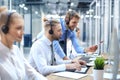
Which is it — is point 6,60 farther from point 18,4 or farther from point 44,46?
point 18,4

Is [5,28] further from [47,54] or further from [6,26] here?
[47,54]

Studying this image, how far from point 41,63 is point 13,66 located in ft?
1.96

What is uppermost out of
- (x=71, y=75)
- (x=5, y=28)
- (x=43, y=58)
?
(x=5, y=28)

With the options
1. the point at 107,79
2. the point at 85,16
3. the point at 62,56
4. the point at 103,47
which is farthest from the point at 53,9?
the point at 107,79

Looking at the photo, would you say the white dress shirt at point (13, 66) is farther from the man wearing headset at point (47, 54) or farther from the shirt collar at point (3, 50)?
the man wearing headset at point (47, 54)

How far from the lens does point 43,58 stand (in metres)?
2.47

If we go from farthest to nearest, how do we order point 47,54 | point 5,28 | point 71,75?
point 47,54 → point 71,75 → point 5,28

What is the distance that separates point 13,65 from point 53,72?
0.66 metres

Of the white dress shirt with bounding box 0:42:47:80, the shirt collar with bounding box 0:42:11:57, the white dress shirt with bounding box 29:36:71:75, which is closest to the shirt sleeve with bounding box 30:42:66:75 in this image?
the white dress shirt with bounding box 29:36:71:75

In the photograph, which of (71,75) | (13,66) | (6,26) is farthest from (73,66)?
(6,26)

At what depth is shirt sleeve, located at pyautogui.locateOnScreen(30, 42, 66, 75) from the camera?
2.43 meters

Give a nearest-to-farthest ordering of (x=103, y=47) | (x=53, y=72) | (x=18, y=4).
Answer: (x=53, y=72) < (x=103, y=47) < (x=18, y=4)

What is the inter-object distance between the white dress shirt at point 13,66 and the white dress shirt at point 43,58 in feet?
1.27

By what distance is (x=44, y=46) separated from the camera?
2549mm
